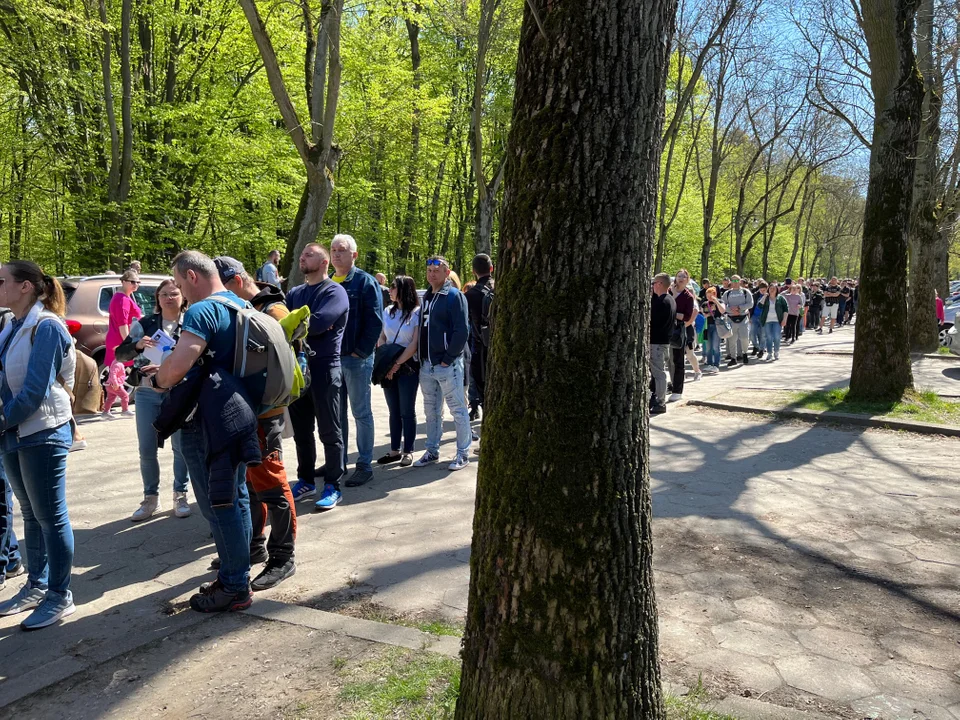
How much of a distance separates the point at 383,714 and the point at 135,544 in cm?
308

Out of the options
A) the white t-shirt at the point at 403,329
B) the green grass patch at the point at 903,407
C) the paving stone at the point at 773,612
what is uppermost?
the white t-shirt at the point at 403,329

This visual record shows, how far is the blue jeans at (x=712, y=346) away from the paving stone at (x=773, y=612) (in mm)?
12446

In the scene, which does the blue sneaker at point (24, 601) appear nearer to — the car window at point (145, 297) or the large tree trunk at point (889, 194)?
the car window at point (145, 297)

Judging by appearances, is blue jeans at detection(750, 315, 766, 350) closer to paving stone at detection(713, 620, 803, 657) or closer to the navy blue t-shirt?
paving stone at detection(713, 620, 803, 657)

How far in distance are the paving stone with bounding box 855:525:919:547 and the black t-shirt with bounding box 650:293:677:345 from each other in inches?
195

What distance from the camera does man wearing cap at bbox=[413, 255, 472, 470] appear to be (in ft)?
23.5

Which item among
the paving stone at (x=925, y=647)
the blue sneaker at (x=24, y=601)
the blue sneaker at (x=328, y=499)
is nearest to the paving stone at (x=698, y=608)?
the paving stone at (x=925, y=647)

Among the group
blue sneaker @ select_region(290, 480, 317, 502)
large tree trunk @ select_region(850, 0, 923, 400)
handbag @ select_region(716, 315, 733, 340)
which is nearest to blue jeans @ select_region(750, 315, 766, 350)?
handbag @ select_region(716, 315, 733, 340)

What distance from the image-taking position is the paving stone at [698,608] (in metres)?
3.85

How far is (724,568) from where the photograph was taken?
14.9 ft

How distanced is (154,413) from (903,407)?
8670 millimetres

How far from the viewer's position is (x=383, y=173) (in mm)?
28844

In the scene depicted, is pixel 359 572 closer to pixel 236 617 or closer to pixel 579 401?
pixel 236 617

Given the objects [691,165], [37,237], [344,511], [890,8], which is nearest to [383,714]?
[344,511]
